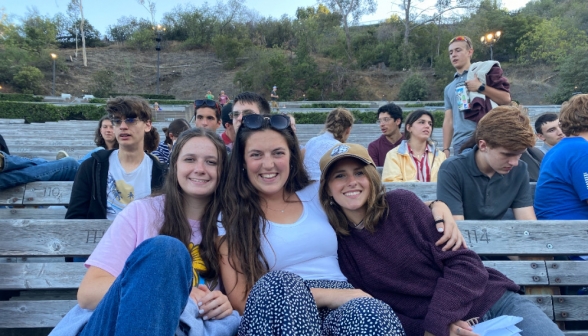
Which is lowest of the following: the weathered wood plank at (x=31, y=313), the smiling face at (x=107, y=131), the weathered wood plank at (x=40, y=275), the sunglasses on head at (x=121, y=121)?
the weathered wood plank at (x=31, y=313)

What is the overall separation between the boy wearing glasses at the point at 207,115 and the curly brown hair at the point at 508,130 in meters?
2.49

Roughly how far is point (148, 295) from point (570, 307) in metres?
2.26

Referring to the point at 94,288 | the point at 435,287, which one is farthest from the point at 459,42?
the point at 94,288

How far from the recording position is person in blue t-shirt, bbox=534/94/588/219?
2.59 metres

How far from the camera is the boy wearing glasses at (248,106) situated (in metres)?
3.14

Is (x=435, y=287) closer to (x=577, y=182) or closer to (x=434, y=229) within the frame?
(x=434, y=229)

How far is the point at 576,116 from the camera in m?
2.76

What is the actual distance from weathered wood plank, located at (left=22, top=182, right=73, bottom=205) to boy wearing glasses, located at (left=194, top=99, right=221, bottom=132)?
135cm

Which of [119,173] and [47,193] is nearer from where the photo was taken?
[119,173]

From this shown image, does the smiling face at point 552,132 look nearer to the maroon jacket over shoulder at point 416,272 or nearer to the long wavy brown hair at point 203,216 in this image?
the maroon jacket over shoulder at point 416,272

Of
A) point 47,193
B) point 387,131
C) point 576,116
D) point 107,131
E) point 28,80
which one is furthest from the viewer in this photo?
point 28,80

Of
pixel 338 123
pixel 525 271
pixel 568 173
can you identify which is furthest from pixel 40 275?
pixel 568 173

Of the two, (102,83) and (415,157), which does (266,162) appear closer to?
(415,157)

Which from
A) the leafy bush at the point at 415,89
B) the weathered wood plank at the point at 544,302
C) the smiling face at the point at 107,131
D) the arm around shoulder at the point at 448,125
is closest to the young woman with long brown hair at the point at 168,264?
the weathered wood plank at the point at 544,302
